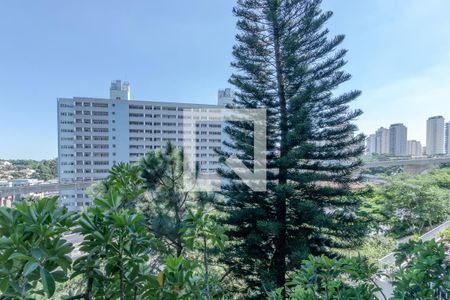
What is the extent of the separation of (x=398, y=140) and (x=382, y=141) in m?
1.15

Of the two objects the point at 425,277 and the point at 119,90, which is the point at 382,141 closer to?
the point at 425,277

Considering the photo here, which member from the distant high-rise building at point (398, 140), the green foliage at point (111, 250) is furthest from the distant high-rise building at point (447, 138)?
the green foliage at point (111, 250)

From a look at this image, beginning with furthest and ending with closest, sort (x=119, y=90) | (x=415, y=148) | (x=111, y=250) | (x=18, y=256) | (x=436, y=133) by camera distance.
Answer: (x=119, y=90) → (x=415, y=148) → (x=436, y=133) → (x=111, y=250) → (x=18, y=256)

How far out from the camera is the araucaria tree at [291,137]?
421 cm

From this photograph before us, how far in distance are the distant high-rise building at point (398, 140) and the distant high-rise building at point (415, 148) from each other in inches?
47.8

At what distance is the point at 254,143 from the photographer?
4.53 metres

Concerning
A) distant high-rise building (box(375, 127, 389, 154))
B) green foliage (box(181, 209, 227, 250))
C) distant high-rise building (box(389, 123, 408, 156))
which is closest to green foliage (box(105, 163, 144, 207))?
green foliage (box(181, 209, 227, 250))

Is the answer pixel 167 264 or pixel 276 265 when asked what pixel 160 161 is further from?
pixel 167 264

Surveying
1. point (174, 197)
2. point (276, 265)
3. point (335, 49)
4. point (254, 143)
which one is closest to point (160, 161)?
point (174, 197)

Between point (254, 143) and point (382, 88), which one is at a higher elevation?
point (382, 88)

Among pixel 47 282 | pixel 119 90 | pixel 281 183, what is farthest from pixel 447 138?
pixel 119 90

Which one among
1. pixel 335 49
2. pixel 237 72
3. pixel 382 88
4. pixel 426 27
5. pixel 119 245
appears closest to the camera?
pixel 119 245

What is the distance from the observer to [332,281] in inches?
29.2

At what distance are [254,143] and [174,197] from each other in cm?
187
